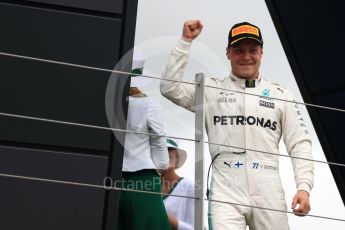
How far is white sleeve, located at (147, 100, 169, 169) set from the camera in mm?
1935

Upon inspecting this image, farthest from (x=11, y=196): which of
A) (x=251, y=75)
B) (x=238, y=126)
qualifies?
(x=251, y=75)

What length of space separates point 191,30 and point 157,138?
17.7 inches

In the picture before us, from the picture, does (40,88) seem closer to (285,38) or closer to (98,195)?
(98,195)

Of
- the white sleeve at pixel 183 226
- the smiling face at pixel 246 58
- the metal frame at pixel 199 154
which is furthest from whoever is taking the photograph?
the white sleeve at pixel 183 226

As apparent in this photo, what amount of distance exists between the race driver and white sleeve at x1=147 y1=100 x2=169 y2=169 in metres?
0.20

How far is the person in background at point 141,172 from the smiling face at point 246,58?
30 cm

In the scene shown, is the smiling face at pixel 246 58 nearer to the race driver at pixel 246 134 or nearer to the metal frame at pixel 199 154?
the race driver at pixel 246 134

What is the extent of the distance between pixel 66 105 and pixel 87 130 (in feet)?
0.33

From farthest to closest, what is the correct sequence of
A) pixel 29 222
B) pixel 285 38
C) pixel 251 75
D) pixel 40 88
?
pixel 285 38 < pixel 251 75 < pixel 40 88 < pixel 29 222

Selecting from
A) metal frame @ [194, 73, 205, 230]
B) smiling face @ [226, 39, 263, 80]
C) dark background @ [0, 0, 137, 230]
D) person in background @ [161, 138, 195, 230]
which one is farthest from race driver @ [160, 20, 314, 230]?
person in background @ [161, 138, 195, 230]

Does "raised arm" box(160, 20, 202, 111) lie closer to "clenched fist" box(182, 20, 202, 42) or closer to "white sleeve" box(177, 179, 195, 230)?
"clenched fist" box(182, 20, 202, 42)

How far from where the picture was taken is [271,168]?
1.71 meters

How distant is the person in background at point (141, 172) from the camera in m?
1.87

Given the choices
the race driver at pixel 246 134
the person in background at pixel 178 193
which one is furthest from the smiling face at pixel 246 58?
the person in background at pixel 178 193
